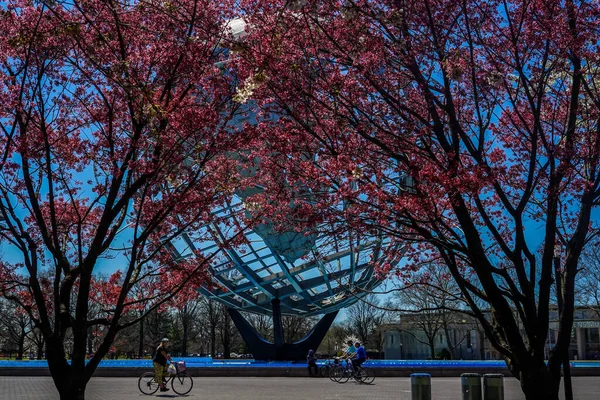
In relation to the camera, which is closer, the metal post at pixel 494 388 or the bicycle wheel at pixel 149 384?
the metal post at pixel 494 388

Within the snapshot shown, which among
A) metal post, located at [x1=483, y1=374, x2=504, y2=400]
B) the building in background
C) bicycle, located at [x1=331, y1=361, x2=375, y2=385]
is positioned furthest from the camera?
the building in background

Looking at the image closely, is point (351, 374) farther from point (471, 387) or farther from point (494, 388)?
point (494, 388)

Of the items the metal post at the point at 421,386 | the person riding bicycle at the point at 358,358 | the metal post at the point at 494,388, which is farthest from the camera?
the person riding bicycle at the point at 358,358

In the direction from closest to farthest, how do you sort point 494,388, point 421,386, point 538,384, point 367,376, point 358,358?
point 538,384 → point 494,388 → point 421,386 → point 358,358 → point 367,376

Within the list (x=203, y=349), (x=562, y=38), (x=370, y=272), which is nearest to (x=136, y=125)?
(x=562, y=38)

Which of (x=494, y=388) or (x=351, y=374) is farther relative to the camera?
(x=351, y=374)

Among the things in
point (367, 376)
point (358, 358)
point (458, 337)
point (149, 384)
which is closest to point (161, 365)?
point (149, 384)

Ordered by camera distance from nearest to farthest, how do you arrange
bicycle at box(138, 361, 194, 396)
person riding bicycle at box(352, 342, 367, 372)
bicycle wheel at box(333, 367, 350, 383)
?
bicycle at box(138, 361, 194, 396)
person riding bicycle at box(352, 342, 367, 372)
bicycle wheel at box(333, 367, 350, 383)

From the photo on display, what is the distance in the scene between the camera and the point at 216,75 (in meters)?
7.08

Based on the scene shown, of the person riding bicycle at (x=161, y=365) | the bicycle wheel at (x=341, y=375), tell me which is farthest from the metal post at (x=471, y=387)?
the bicycle wheel at (x=341, y=375)

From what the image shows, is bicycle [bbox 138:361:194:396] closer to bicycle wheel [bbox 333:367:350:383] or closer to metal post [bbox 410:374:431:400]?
bicycle wheel [bbox 333:367:350:383]

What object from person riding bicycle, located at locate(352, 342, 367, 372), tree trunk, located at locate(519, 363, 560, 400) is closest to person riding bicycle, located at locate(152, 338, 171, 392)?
person riding bicycle, located at locate(352, 342, 367, 372)

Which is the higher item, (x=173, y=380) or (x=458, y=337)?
(x=173, y=380)

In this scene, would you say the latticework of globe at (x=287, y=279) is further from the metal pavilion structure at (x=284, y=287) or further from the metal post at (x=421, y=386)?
the metal post at (x=421, y=386)
